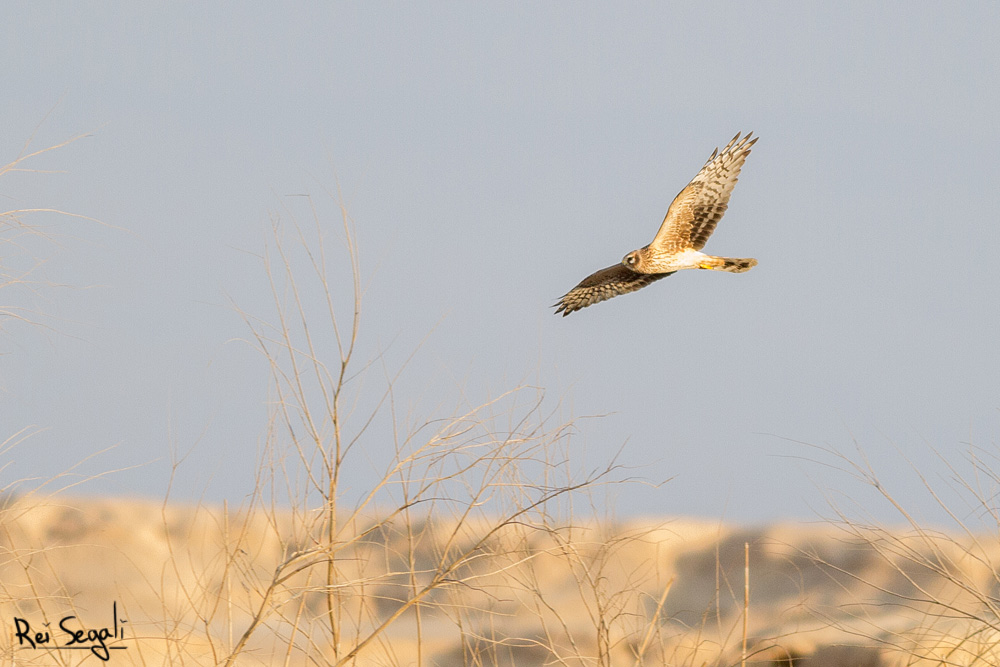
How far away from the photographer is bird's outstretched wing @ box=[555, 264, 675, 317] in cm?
523

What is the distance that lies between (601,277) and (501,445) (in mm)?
2476

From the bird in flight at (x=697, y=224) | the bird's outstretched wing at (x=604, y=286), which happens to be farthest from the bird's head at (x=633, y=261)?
the bird's outstretched wing at (x=604, y=286)

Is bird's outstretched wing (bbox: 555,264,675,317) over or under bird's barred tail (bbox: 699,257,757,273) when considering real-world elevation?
over

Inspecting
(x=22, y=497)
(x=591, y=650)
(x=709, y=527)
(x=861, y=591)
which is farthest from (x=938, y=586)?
(x=22, y=497)

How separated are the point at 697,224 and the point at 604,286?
0.72m

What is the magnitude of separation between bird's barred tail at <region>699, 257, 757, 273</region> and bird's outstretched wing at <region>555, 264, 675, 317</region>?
28 cm

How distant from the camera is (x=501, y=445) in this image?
2.98 meters

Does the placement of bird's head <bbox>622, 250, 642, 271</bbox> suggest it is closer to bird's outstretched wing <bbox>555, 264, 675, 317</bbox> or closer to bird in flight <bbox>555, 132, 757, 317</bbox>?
bird in flight <bbox>555, 132, 757, 317</bbox>

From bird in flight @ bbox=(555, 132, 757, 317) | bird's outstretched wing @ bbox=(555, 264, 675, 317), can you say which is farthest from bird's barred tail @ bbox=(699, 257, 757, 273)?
bird's outstretched wing @ bbox=(555, 264, 675, 317)

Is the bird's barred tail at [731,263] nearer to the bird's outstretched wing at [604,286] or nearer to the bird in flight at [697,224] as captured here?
the bird in flight at [697,224]

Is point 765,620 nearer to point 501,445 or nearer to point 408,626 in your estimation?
point 408,626

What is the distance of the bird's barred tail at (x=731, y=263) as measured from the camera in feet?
15.8

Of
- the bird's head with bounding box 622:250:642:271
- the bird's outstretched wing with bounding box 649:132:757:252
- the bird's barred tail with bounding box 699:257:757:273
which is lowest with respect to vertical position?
the bird's barred tail with bounding box 699:257:757:273

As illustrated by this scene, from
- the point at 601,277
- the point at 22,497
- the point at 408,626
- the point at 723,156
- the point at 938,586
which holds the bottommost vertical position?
the point at 938,586
